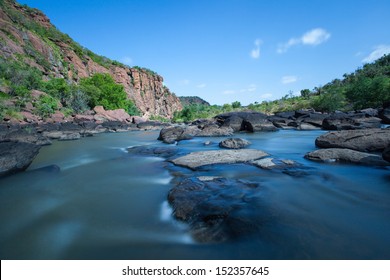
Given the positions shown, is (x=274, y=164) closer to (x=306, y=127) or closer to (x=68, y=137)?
(x=68, y=137)

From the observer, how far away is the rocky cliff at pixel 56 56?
37.9m

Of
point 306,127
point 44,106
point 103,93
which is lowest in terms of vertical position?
point 306,127

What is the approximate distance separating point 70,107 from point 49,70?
15.5 metres

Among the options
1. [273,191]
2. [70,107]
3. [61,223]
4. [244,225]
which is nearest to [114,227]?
[61,223]

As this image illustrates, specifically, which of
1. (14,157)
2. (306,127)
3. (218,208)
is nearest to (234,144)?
(218,208)

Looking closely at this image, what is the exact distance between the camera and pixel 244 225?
8.73 ft

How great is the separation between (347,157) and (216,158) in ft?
12.2

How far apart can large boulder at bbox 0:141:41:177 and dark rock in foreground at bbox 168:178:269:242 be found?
486cm

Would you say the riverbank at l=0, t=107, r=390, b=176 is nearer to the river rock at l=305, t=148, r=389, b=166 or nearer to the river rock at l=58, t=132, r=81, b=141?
the river rock at l=58, t=132, r=81, b=141

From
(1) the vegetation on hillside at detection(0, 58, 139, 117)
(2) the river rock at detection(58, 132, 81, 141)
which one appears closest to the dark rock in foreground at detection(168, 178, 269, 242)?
(2) the river rock at detection(58, 132, 81, 141)

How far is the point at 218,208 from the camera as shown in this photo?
119 inches

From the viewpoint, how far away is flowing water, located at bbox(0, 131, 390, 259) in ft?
7.43

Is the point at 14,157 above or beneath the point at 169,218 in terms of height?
above

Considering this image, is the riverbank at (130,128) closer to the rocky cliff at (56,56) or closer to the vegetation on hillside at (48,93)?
the vegetation on hillside at (48,93)
